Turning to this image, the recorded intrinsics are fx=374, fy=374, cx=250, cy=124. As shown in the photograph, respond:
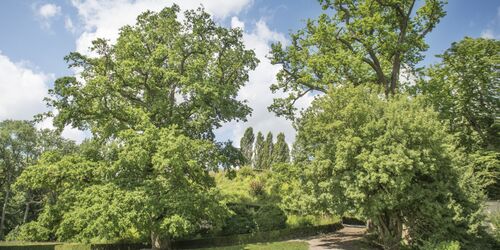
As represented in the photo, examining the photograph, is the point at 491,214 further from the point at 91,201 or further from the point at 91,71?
the point at 91,71

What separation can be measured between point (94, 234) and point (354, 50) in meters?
18.4

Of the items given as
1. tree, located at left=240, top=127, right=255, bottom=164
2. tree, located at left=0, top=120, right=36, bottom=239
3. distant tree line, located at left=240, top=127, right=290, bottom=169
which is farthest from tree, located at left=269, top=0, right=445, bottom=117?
tree, located at left=240, top=127, right=255, bottom=164

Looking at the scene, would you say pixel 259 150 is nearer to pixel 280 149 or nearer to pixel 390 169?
pixel 280 149

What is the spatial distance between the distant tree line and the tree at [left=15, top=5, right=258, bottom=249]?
51808 millimetres

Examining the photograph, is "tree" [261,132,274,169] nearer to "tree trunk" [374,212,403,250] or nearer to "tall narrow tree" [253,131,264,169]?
"tall narrow tree" [253,131,264,169]

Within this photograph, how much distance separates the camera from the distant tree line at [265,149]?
254 feet

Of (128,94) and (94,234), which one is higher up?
(128,94)

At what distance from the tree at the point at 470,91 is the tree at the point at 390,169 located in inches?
374

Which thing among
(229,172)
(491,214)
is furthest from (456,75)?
(229,172)

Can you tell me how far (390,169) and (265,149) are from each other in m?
66.0

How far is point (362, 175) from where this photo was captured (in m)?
15.7

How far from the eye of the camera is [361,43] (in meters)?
23.7

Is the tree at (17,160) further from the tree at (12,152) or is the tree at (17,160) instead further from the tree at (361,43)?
the tree at (361,43)

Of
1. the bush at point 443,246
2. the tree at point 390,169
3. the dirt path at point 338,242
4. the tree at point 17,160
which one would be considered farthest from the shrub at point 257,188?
the tree at point 17,160
